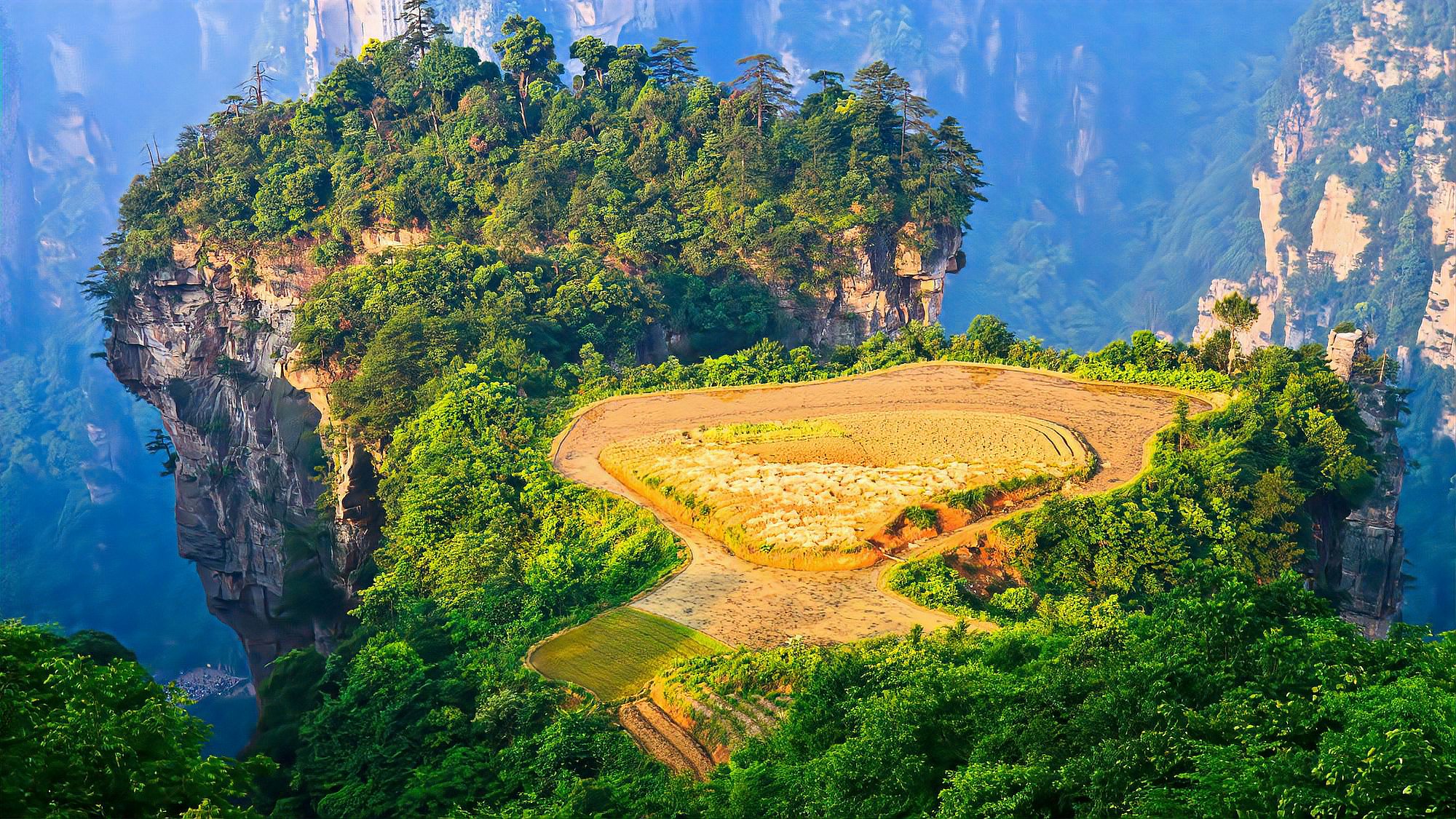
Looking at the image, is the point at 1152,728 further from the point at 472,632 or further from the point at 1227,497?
the point at 1227,497

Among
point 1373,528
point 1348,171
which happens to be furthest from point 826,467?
point 1348,171

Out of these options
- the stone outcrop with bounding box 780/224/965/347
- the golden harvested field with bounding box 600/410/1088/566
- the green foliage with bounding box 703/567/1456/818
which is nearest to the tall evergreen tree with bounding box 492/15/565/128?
the stone outcrop with bounding box 780/224/965/347

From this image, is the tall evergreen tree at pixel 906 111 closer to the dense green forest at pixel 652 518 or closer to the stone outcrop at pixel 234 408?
the dense green forest at pixel 652 518

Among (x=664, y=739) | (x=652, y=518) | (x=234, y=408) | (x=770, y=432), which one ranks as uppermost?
(x=234, y=408)

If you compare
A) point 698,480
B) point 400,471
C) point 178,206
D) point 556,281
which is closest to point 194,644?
point 178,206

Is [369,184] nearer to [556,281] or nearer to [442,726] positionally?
[556,281]
